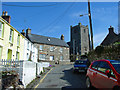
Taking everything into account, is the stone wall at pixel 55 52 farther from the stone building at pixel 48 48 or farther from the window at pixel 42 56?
the window at pixel 42 56

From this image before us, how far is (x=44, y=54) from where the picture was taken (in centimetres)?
3434

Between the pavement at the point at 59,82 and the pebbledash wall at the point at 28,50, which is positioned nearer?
the pavement at the point at 59,82

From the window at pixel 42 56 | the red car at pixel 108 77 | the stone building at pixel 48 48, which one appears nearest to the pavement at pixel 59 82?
the red car at pixel 108 77

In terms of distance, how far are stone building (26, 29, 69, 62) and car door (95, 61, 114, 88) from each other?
93.9ft

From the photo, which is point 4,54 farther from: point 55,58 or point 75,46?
point 75,46

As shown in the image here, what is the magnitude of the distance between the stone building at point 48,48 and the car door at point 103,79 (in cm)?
2862

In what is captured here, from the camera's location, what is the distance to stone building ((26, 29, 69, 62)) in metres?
33.8

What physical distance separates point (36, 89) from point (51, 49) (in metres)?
29.7

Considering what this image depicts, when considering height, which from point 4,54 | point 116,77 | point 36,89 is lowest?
point 36,89

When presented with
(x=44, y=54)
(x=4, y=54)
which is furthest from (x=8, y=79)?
(x=44, y=54)

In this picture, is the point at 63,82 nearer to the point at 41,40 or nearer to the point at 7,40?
the point at 7,40

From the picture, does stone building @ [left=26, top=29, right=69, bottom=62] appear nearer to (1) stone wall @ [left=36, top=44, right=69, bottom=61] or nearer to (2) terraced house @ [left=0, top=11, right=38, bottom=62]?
(1) stone wall @ [left=36, top=44, right=69, bottom=61]

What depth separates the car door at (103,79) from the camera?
4.50 meters

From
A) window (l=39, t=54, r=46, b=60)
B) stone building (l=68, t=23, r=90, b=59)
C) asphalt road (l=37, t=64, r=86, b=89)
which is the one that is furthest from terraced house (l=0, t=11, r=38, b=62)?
stone building (l=68, t=23, r=90, b=59)
